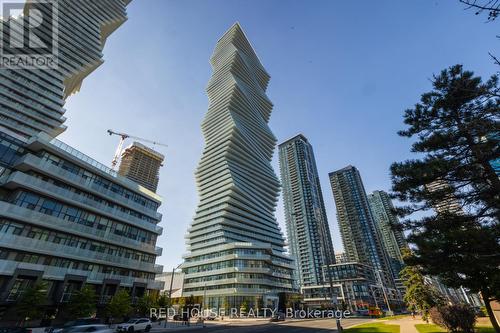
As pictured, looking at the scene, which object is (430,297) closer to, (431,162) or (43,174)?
(431,162)

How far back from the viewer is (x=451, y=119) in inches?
647

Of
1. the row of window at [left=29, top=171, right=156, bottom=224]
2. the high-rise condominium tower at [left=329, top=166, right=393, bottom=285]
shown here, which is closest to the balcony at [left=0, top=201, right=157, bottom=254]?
the row of window at [left=29, top=171, right=156, bottom=224]

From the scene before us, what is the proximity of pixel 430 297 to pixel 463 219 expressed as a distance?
1321 inches

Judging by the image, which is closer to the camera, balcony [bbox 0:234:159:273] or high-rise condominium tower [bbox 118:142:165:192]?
balcony [bbox 0:234:159:273]

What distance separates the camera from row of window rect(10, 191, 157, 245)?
30.0 meters

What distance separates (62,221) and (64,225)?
0.62m

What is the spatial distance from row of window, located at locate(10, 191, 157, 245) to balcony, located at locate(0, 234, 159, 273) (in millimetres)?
3710

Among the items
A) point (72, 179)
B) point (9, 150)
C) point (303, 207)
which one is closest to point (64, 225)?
point (72, 179)

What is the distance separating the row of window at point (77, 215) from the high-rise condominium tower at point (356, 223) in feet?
475

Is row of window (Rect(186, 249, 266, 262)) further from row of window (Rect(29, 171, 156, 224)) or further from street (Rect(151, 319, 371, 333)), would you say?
street (Rect(151, 319, 371, 333))

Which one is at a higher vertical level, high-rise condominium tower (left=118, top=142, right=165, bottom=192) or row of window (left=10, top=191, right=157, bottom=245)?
high-rise condominium tower (left=118, top=142, right=165, bottom=192)

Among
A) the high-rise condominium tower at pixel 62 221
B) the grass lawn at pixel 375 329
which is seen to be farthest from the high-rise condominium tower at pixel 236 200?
the grass lawn at pixel 375 329

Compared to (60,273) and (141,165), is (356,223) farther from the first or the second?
(60,273)

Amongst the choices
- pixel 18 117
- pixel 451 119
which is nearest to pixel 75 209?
pixel 18 117
